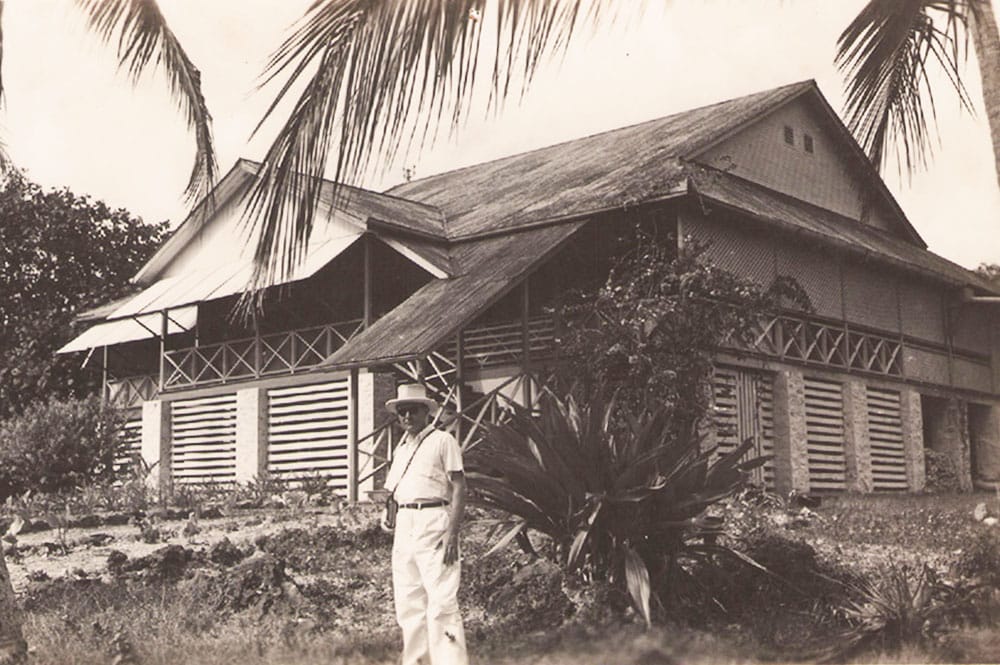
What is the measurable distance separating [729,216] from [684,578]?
9853 mm

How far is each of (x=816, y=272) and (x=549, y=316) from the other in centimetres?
473

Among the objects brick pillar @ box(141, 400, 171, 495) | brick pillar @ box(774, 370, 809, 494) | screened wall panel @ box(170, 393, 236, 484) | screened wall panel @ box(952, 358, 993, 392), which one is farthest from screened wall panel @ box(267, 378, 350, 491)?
screened wall panel @ box(952, 358, 993, 392)

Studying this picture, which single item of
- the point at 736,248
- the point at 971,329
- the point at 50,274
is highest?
the point at 50,274

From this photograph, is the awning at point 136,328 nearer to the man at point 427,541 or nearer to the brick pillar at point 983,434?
the man at point 427,541

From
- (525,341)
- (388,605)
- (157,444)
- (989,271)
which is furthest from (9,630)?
(989,271)

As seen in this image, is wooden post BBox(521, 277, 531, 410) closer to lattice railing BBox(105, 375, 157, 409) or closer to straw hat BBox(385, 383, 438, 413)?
straw hat BBox(385, 383, 438, 413)

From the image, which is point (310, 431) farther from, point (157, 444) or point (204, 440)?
point (157, 444)

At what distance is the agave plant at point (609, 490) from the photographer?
792cm

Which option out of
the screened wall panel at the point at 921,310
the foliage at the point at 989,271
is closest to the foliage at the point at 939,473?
the screened wall panel at the point at 921,310

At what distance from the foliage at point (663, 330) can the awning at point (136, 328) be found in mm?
8551

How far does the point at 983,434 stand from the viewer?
23172 millimetres

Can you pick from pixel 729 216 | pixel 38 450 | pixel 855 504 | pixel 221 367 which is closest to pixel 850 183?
pixel 729 216

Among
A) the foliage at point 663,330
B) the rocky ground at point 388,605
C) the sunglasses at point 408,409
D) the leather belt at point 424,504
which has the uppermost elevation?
the foliage at point 663,330

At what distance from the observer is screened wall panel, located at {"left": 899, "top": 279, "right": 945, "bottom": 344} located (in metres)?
21.2
